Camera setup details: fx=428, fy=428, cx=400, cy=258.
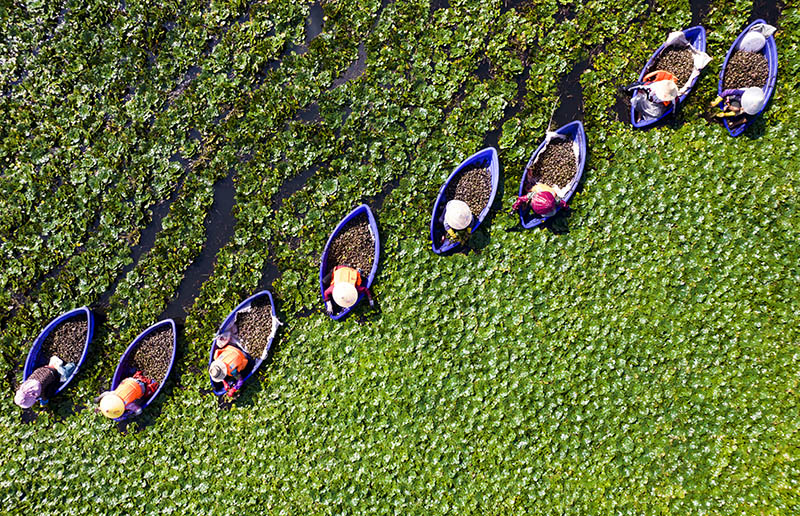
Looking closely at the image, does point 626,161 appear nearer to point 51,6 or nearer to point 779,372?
point 779,372

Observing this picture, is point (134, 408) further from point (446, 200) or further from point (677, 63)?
point (677, 63)

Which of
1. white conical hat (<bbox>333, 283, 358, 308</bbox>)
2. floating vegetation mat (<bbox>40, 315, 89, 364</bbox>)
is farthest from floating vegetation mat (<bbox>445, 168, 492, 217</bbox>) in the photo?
floating vegetation mat (<bbox>40, 315, 89, 364</bbox>)

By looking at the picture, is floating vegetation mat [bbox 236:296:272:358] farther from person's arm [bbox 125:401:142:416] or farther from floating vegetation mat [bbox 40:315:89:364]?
floating vegetation mat [bbox 40:315:89:364]

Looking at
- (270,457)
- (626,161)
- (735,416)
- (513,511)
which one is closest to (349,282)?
(270,457)

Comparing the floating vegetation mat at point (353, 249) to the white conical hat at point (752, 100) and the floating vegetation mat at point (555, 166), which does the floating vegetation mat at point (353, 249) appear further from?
the white conical hat at point (752, 100)

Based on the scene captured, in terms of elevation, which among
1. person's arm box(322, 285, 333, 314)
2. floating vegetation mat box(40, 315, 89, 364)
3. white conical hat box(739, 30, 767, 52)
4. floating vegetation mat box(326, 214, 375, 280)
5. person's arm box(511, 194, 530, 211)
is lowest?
white conical hat box(739, 30, 767, 52)
